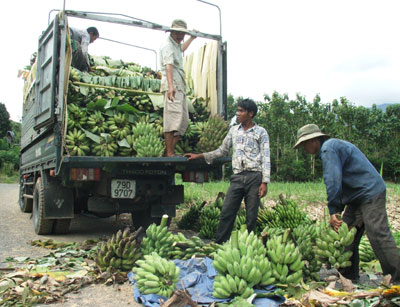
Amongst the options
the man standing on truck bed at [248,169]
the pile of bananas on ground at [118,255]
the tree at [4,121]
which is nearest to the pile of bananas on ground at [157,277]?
the pile of bananas on ground at [118,255]

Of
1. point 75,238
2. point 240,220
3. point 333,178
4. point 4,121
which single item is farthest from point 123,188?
point 4,121

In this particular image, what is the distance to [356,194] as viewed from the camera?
12.8 ft

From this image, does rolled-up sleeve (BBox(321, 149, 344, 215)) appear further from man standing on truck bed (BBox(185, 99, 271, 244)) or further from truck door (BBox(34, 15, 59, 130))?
truck door (BBox(34, 15, 59, 130))

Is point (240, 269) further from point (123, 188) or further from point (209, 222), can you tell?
point (209, 222)

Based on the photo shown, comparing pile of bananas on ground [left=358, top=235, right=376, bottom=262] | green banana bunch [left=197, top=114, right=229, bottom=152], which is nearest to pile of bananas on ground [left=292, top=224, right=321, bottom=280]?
pile of bananas on ground [left=358, top=235, right=376, bottom=262]

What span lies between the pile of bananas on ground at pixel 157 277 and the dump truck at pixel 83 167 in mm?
1988

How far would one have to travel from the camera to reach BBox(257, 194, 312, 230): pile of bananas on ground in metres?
6.05

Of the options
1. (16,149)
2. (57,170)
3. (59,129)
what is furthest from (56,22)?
(16,149)

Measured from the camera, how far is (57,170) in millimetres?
5367

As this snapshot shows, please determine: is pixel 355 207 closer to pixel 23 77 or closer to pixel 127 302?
pixel 127 302

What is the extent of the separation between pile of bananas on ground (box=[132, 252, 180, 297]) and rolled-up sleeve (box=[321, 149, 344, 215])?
5.29 feet

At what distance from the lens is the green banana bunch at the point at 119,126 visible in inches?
225

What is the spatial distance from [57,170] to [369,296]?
4.09 m

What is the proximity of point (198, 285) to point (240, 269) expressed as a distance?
0.53 metres
